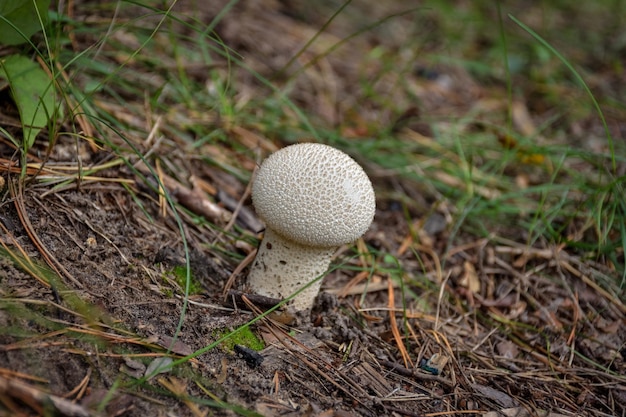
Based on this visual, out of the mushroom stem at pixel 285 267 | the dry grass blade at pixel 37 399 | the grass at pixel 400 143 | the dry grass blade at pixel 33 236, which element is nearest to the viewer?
the dry grass blade at pixel 37 399

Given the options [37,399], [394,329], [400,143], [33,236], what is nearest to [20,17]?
[33,236]

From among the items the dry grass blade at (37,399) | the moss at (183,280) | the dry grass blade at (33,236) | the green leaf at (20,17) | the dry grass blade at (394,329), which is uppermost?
the green leaf at (20,17)

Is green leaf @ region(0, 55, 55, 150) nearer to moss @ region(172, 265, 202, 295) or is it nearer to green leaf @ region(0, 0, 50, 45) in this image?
green leaf @ region(0, 0, 50, 45)

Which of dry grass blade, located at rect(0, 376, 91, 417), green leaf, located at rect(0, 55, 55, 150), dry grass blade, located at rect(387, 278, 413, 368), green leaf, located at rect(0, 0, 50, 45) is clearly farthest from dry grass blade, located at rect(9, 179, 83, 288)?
dry grass blade, located at rect(387, 278, 413, 368)

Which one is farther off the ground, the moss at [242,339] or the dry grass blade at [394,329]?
the moss at [242,339]

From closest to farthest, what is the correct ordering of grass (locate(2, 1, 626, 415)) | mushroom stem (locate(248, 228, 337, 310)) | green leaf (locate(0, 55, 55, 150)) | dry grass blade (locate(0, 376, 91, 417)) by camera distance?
dry grass blade (locate(0, 376, 91, 417))
green leaf (locate(0, 55, 55, 150))
mushroom stem (locate(248, 228, 337, 310))
grass (locate(2, 1, 626, 415))

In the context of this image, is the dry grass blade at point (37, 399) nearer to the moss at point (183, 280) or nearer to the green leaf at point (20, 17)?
the moss at point (183, 280)

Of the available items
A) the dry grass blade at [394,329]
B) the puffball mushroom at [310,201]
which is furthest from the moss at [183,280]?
the dry grass blade at [394,329]
